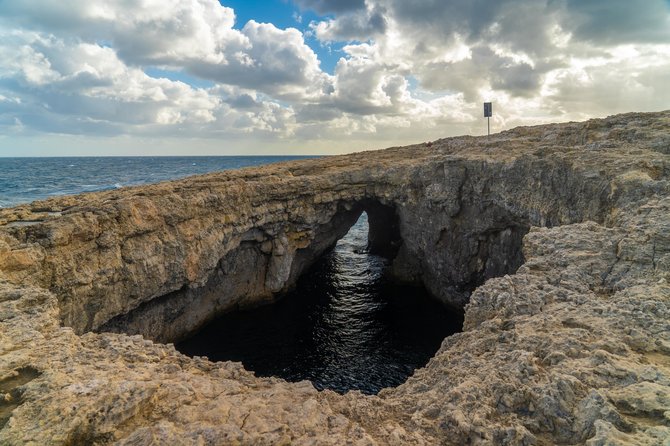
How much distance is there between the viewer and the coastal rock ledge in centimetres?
630

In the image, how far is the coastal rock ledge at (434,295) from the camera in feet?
20.7

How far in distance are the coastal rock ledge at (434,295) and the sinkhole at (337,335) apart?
1.55 meters

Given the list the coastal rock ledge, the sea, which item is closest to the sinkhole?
the sea

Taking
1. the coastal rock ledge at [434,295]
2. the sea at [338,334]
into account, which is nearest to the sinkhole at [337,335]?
the sea at [338,334]

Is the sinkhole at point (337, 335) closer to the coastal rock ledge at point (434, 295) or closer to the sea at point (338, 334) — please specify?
the sea at point (338, 334)

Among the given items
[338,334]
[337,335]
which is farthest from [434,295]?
[337,335]

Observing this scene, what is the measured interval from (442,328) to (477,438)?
1851cm

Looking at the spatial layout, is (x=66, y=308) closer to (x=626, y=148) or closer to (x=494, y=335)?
(x=494, y=335)

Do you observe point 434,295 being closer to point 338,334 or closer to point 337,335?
point 338,334

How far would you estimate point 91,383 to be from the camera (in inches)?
265

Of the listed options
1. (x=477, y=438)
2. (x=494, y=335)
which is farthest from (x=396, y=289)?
(x=477, y=438)

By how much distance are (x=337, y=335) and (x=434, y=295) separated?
859 centimetres

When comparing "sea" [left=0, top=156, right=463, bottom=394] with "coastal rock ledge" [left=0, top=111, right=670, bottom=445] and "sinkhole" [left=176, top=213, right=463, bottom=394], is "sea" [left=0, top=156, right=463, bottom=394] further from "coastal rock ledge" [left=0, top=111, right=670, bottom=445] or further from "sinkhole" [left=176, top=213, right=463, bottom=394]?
"coastal rock ledge" [left=0, top=111, right=670, bottom=445]

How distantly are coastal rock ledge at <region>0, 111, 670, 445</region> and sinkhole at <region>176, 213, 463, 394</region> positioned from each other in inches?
61.0
